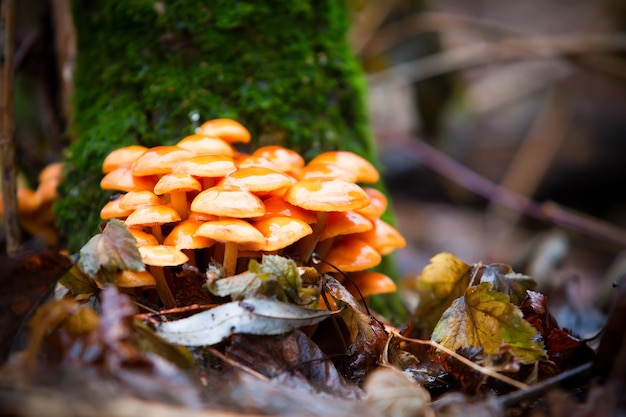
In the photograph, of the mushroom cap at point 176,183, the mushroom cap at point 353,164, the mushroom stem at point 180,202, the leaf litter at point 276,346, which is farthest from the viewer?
the mushroom cap at point 353,164

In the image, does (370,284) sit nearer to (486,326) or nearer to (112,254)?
(486,326)

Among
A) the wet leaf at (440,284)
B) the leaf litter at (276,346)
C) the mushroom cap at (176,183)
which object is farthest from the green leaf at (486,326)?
the mushroom cap at (176,183)

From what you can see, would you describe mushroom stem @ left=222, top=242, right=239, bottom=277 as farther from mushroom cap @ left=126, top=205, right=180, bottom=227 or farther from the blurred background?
the blurred background

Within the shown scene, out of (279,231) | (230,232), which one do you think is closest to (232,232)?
(230,232)

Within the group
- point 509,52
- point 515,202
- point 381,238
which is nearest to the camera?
point 381,238

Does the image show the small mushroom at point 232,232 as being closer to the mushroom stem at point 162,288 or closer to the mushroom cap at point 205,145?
the mushroom stem at point 162,288

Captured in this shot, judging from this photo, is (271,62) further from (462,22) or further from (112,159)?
(462,22)
